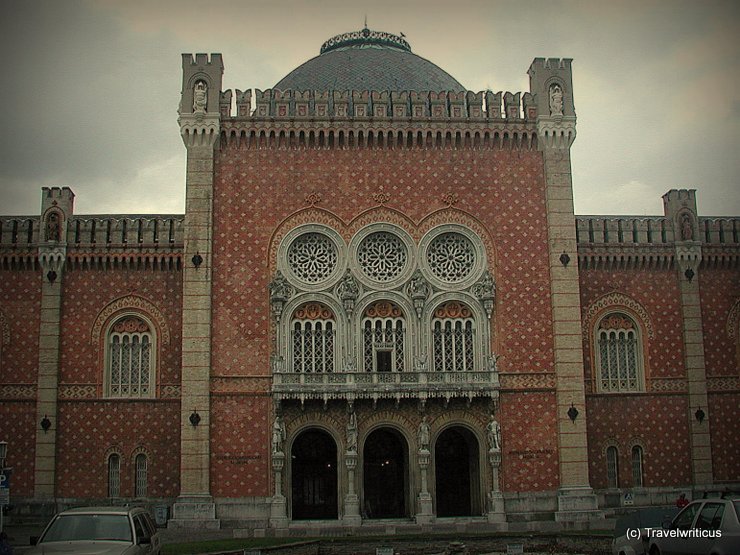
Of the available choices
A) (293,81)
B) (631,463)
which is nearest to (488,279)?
(631,463)

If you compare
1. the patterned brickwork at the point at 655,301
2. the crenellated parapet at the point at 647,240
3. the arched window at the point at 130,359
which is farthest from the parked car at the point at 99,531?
the crenellated parapet at the point at 647,240

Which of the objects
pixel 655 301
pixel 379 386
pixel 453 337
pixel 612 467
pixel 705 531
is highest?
pixel 655 301

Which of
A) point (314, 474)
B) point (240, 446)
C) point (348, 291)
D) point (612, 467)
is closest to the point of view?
point (240, 446)

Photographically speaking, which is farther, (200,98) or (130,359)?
(130,359)

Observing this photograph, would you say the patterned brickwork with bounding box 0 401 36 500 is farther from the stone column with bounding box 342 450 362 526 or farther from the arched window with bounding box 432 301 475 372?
the arched window with bounding box 432 301 475 372

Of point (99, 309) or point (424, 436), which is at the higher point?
point (99, 309)

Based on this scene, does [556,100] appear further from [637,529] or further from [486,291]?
[637,529]

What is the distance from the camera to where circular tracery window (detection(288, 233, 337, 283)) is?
39969 mm

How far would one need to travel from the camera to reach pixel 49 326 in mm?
40469

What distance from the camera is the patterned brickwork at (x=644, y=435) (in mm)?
41000

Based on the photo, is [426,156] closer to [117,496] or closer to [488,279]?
[488,279]

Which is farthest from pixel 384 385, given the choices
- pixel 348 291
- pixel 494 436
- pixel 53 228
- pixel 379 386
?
pixel 53 228

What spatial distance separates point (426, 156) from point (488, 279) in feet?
19.7

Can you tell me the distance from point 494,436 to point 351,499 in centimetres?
634
